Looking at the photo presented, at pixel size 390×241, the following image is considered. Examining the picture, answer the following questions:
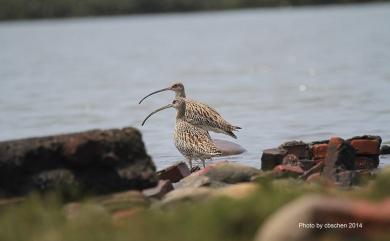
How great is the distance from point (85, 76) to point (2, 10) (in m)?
48.1

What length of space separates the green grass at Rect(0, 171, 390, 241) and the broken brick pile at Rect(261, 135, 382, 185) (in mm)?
1819

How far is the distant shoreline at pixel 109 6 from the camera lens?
3235 inches

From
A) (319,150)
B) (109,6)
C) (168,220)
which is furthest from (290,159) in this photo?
(109,6)

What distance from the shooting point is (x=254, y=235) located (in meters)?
7.20

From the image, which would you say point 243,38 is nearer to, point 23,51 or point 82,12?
point 23,51

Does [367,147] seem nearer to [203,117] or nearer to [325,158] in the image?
[325,158]

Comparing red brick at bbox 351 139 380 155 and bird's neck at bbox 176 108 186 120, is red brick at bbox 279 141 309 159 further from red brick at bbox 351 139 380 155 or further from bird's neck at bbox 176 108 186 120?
bird's neck at bbox 176 108 186 120

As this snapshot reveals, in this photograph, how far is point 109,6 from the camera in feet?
284

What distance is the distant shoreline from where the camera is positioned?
82.2 m

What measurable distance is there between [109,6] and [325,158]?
76721 mm

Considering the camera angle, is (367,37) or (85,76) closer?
(85,76)

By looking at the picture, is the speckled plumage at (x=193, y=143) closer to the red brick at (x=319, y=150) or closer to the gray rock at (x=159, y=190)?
the red brick at (x=319, y=150)

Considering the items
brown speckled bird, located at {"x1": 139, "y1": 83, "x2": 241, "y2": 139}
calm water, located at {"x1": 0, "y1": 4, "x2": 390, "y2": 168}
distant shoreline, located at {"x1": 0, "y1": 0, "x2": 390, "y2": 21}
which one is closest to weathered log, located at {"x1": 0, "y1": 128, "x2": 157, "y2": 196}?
calm water, located at {"x1": 0, "y1": 4, "x2": 390, "y2": 168}

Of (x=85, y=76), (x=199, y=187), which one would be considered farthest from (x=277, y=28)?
(x=199, y=187)
